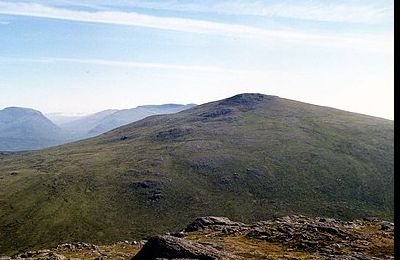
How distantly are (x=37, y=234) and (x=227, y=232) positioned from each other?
132 m

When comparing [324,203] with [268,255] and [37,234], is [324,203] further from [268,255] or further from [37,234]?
[268,255]

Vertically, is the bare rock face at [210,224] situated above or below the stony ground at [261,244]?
below

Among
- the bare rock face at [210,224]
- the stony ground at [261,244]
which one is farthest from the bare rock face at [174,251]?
the bare rock face at [210,224]

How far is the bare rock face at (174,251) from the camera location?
44.1 meters

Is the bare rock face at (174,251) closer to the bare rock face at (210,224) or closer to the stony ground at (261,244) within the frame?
the stony ground at (261,244)

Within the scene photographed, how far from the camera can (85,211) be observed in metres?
194

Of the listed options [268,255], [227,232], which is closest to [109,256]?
[227,232]

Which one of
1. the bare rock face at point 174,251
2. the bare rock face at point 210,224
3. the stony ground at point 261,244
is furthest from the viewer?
the bare rock face at point 210,224

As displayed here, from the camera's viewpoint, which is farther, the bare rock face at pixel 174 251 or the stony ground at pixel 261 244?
the stony ground at pixel 261 244

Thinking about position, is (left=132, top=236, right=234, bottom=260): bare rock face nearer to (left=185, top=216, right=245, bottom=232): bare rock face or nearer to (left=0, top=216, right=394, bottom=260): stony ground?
(left=0, top=216, right=394, bottom=260): stony ground

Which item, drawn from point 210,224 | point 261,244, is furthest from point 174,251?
point 210,224

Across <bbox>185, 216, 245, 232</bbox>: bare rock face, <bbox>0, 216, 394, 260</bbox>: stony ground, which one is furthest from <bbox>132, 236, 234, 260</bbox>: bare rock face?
<bbox>185, 216, 245, 232</bbox>: bare rock face

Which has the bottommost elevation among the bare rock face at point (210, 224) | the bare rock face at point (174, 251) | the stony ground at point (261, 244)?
the bare rock face at point (210, 224)

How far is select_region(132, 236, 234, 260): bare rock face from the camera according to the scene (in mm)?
44094
